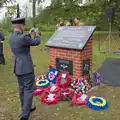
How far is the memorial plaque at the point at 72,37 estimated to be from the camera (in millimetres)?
5938

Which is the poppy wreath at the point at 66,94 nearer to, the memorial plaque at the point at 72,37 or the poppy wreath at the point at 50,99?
the poppy wreath at the point at 50,99

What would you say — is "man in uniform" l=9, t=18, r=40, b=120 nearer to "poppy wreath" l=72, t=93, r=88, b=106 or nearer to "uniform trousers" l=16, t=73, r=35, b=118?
"uniform trousers" l=16, t=73, r=35, b=118

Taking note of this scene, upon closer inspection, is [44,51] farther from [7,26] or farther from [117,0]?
[7,26]

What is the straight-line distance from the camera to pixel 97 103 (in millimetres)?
5113

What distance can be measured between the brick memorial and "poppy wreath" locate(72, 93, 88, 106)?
2.32ft

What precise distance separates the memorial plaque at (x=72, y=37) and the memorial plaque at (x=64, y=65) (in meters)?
0.40

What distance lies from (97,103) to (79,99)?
1.42ft

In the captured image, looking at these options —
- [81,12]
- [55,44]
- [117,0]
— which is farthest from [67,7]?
[55,44]

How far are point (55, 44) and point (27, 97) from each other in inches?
93.0

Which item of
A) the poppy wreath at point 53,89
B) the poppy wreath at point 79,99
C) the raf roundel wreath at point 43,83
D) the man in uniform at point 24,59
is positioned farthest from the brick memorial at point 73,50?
the man in uniform at point 24,59

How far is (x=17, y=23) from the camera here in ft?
13.8

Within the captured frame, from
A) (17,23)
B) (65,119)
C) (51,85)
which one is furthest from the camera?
(51,85)

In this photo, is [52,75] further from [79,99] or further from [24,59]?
[24,59]

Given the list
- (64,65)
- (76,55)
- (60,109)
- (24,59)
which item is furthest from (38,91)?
(24,59)
